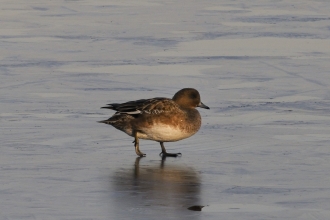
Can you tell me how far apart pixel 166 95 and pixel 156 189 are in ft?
14.8

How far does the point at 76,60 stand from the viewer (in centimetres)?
1442

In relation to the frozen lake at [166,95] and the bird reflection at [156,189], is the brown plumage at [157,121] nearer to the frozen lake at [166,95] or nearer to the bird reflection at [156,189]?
the frozen lake at [166,95]

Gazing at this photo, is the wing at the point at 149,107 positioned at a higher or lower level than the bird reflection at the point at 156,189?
higher

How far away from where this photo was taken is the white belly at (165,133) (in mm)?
9258

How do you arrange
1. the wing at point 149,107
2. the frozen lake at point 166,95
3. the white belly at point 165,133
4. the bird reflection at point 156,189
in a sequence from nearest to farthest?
the bird reflection at point 156,189
the frozen lake at point 166,95
the white belly at point 165,133
the wing at point 149,107

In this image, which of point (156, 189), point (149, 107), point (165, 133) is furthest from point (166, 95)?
point (156, 189)

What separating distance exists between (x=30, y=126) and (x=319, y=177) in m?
3.37

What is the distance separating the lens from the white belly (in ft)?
30.4

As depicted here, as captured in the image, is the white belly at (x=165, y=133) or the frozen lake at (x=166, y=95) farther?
the white belly at (x=165, y=133)

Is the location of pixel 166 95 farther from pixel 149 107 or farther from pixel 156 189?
pixel 156 189

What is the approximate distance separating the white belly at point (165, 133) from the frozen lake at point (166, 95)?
0.65 feet

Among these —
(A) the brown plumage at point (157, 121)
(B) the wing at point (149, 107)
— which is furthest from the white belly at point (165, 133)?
(B) the wing at point (149, 107)

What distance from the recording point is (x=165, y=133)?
9258mm

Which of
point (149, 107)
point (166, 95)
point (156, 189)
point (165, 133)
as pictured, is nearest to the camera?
point (156, 189)
